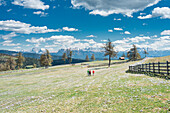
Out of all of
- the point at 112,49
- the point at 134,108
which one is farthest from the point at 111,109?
the point at 112,49

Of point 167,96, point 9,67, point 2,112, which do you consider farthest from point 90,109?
point 9,67

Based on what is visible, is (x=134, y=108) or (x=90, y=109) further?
(x=90, y=109)

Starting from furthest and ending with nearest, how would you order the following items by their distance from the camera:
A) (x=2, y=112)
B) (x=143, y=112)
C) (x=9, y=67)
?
(x=9, y=67), (x=2, y=112), (x=143, y=112)

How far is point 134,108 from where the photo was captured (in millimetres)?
8602

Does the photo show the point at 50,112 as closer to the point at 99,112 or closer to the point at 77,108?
the point at 77,108

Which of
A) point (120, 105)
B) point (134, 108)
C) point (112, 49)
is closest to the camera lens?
point (134, 108)

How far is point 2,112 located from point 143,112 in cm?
1398

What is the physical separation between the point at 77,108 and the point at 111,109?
313cm

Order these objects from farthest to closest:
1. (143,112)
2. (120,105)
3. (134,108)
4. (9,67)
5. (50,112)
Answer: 1. (9,67)
2. (50,112)
3. (120,105)
4. (134,108)
5. (143,112)

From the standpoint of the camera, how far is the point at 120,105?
31.2ft

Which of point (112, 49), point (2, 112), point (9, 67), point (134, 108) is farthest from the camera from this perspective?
point (9, 67)

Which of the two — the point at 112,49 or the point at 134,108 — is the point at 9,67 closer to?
the point at 112,49

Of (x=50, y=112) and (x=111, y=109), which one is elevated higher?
(x=111, y=109)

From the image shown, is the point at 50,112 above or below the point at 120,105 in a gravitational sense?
below
